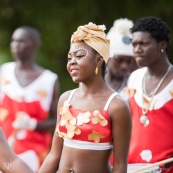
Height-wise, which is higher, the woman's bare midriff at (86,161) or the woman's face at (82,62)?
the woman's face at (82,62)

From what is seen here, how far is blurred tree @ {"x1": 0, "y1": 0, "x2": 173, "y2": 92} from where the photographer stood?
14.2 m

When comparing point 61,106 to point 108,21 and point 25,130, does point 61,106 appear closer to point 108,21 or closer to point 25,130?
point 25,130

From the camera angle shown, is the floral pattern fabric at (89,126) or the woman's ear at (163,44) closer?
the floral pattern fabric at (89,126)

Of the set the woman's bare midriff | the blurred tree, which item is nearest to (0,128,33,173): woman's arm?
the woman's bare midriff

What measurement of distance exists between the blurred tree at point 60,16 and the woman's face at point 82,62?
6.10 m

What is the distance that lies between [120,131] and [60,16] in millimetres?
7010

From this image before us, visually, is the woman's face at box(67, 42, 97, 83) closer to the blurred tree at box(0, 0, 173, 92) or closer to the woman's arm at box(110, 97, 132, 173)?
the woman's arm at box(110, 97, 132, 173)

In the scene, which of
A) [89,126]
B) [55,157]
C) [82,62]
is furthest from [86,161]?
[82,62]

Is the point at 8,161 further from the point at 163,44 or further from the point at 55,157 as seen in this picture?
the point at 163,44

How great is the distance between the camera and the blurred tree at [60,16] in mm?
14250

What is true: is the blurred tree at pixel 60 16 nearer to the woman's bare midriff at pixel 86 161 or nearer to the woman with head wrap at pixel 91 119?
the woman with head wrap at pixel 91 119

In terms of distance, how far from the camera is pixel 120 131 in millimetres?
7887

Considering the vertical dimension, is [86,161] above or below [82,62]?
below

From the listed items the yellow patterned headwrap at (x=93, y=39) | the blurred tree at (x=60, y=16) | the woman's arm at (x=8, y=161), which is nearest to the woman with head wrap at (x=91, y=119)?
the yellow patterned headwrap at (x=93, y=39)
